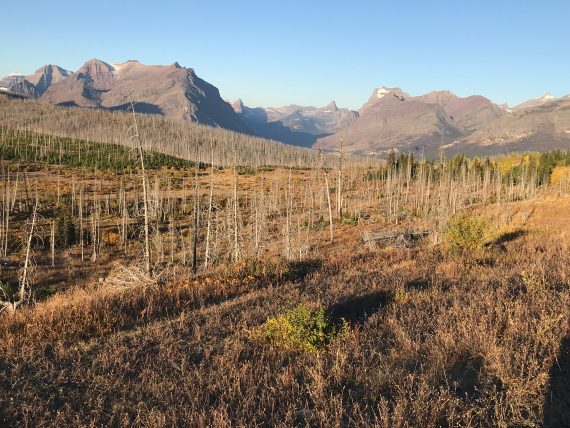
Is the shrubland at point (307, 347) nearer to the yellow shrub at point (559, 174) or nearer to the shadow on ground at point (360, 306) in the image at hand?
the shadow on ground at point (360, 306)

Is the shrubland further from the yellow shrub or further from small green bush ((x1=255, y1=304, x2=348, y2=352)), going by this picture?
the yellow shrub

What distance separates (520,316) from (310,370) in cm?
355

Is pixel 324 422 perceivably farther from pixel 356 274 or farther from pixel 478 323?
pixel 356 274

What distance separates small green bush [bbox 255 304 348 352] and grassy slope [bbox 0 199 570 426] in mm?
265

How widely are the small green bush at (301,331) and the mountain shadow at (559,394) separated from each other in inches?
108

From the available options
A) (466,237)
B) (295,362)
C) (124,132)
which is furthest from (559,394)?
(124,132)

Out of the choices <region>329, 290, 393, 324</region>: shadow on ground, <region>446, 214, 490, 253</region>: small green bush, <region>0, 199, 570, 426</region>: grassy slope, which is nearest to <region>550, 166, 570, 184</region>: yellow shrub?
<region>446, 214, 490, 253</region>: small green bush

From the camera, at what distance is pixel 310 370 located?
488cm

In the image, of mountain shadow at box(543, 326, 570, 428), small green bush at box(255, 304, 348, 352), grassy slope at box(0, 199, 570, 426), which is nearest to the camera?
mountain shadow at box(543, 326, 570, 428)

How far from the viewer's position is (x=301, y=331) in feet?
20.2

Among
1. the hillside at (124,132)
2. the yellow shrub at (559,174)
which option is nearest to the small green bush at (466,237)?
the yellow shrub at (559,174)

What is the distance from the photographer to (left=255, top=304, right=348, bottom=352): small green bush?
603cm

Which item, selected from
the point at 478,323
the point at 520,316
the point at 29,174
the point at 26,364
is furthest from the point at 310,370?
the point at 29,174

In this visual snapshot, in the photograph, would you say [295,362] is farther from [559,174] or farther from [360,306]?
[559,174]
